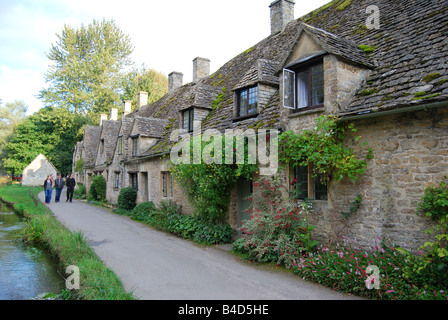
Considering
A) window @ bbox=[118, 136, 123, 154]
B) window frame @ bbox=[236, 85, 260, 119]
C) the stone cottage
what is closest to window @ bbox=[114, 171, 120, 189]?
window @ bbox=[118, 136, 123, 154]

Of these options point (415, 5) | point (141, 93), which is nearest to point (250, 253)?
point (415, 5)

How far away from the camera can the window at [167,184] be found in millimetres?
14750

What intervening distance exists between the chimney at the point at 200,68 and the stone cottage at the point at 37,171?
31677 millimetres

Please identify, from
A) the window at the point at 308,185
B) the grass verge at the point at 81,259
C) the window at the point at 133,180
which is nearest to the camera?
the grass verge at the point at 81,259

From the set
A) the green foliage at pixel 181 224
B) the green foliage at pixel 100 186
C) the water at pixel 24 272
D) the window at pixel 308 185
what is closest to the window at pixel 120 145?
the green foliage at pixel 100 186

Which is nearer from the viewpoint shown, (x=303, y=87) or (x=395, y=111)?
(x=395, y=111)

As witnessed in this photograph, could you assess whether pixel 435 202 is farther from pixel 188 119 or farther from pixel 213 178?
pixel 188 119

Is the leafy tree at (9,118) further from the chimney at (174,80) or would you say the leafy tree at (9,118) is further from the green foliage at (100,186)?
the chimney at (174,80)

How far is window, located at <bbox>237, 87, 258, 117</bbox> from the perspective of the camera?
10539 millimetres

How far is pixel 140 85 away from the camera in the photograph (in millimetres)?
A: 40906

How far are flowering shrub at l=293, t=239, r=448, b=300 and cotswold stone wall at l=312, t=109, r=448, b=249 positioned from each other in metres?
0.40

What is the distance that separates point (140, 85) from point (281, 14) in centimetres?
2991

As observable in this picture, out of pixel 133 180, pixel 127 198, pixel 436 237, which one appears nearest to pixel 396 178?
pixel 436 237
